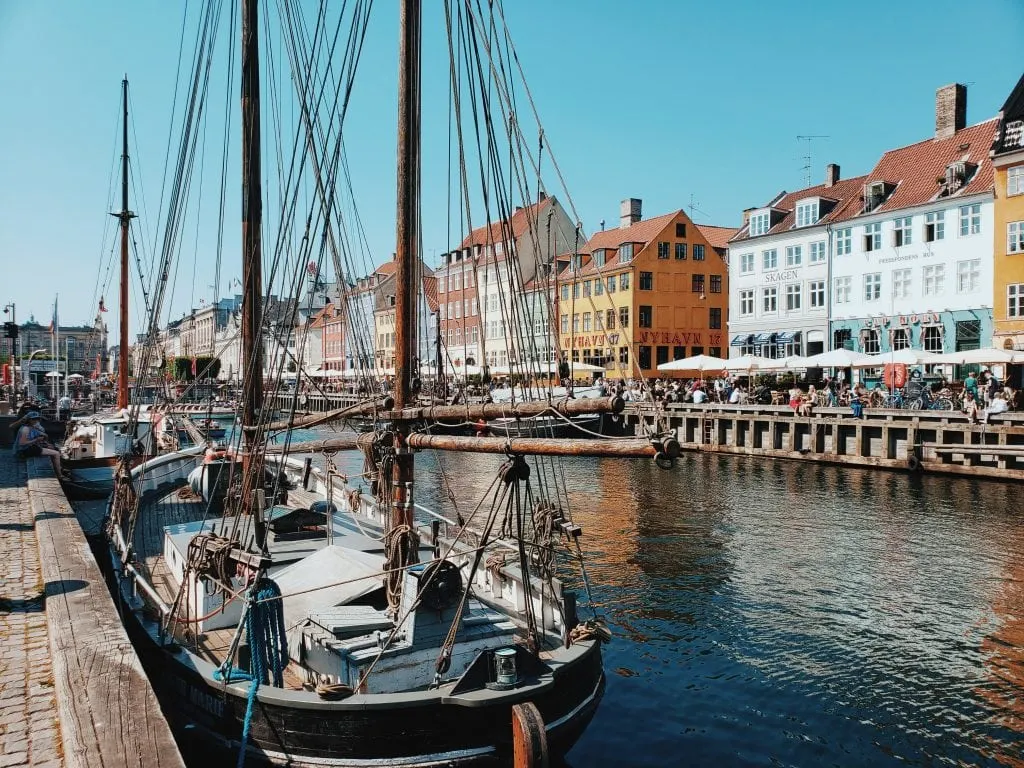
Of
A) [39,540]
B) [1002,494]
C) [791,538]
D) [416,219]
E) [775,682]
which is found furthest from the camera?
[1002,494]

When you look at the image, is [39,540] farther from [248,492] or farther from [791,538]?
[791,538]

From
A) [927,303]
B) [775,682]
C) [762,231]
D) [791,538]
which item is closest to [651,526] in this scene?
[791,538]

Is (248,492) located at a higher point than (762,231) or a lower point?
lower

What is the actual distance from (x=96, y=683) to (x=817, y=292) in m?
50.1

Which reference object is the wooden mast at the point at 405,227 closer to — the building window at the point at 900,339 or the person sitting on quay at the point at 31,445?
the person sitting on quay at the point at 31,445

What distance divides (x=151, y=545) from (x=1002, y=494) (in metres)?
27.5

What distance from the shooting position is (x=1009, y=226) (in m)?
39.9

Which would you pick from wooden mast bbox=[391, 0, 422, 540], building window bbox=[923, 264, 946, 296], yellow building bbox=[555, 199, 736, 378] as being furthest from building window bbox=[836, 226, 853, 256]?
wooden mast bbox=[391, 0, 422, 540]

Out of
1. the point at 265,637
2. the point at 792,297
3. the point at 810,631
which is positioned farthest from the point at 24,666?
the point at 792,297

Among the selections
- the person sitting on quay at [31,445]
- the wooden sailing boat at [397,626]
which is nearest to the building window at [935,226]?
the wooden sailing boat at [397,626]

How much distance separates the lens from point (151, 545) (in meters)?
15.1

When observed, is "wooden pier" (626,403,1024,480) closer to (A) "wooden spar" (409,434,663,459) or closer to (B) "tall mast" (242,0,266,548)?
(B) "tall mast" (242,0,266,548)

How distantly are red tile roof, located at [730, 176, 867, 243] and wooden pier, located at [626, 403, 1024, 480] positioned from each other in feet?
55.0

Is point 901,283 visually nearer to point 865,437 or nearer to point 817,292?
point 817,292
